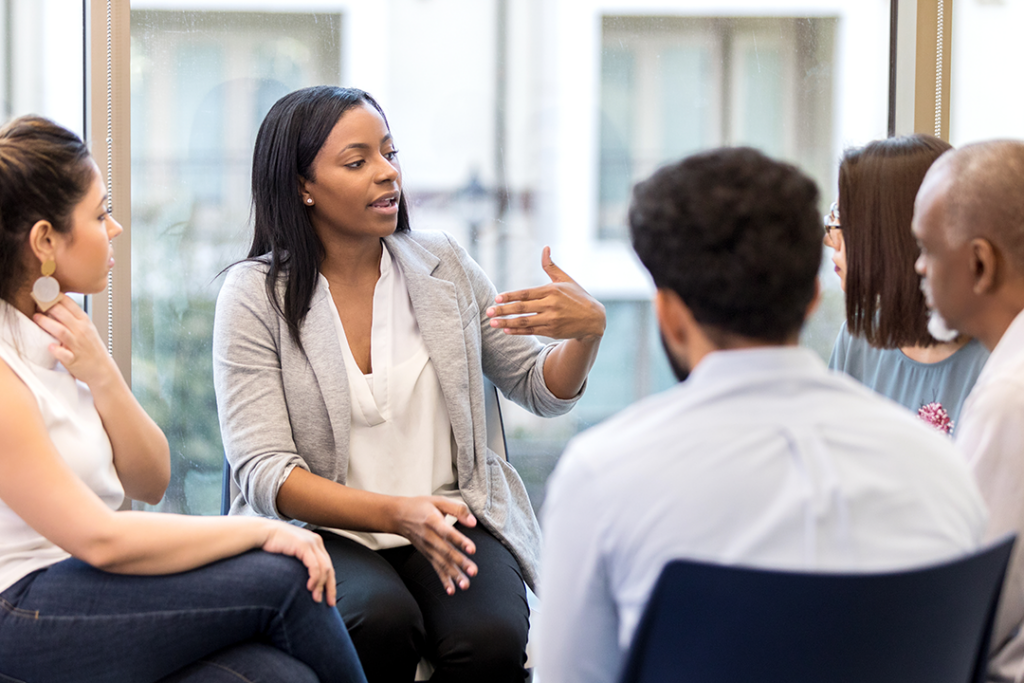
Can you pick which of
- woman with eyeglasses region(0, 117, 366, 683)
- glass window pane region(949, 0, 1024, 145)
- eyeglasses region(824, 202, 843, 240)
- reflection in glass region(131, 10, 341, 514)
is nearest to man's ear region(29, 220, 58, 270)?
woman with eyeglasses region(0, 117, 366, 683)

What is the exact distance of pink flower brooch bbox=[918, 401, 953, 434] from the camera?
5.68 feet

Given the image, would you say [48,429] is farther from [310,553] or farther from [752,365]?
[752,365]

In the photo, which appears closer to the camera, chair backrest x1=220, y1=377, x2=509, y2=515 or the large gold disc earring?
the large gold disc earring

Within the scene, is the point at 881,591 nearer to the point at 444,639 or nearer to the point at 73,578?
the point at 444,639

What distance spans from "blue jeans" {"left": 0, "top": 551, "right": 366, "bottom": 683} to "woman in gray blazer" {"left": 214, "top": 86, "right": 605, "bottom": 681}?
0.29 m

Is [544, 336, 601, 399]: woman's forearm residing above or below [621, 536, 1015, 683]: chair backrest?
above

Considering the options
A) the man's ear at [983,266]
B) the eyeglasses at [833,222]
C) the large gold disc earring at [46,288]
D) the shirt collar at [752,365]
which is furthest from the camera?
the eyeglasses at [833,222]

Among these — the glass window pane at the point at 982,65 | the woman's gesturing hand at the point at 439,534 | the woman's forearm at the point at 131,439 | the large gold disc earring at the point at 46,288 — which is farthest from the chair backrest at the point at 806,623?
the glass window pane at the point at 982,65

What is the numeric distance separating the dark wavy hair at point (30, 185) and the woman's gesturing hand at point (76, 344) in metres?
0.07

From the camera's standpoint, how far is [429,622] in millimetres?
1668

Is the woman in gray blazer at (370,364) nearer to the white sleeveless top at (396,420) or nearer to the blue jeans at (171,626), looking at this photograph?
the white sleeveless top at (396,420)

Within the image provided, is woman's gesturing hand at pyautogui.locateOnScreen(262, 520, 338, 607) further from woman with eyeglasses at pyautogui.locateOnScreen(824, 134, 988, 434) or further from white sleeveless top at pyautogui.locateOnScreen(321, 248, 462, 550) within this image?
woman with eyeglasses at pyautogui.locateOnScreen(824, 134, 988, 434)

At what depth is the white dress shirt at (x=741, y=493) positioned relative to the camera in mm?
836

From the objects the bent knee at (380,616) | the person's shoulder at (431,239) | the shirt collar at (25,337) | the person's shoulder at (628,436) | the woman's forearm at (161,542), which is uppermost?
the person's shoulder at (431,239)
